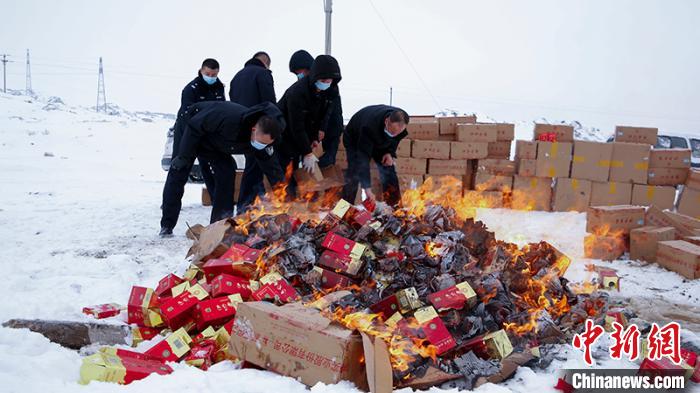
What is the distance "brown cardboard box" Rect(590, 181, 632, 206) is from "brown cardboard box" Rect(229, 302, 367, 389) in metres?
6.57

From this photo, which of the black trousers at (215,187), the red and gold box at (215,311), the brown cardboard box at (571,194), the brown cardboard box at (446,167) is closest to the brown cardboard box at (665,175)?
the brown cardboard box at (571,194)

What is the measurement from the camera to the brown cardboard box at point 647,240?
593 centimetres

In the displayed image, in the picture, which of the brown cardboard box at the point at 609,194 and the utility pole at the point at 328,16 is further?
the utility pole at the point at 328,16

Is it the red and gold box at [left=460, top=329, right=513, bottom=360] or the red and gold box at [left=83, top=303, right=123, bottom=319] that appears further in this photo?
the red and gold box at [left=83, top=303, right=123, bottom=319]

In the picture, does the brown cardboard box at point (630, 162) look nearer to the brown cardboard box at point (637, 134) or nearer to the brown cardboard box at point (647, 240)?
the brown cardboard box at point (637, 134)

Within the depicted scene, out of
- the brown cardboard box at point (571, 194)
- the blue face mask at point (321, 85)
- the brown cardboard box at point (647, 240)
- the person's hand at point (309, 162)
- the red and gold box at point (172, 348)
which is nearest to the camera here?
the red and gold box at point (172, 348)

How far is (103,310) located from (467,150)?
19.5ft

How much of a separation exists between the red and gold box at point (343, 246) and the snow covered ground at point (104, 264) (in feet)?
4.45

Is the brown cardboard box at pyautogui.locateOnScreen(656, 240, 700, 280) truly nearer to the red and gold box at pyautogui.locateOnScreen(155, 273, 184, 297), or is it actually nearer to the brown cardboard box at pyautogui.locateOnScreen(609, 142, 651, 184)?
the brown cardboard box at pyautogui.locateOnScreen(609, 142, 651, 184)

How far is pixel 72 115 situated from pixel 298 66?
22984mm

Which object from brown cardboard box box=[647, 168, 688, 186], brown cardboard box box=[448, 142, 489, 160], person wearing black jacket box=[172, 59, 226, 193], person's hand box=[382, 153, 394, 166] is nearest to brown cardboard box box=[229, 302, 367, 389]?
person's hand box=[382, 153, 394, 166]

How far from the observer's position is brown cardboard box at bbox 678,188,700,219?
7910mm

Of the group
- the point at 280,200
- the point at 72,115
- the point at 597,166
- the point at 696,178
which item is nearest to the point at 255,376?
the point at 280,200

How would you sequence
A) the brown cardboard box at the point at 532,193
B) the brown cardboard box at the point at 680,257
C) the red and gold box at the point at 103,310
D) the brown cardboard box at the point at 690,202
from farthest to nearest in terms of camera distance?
1. the brown cardboard box at the point at 532,193
2. the brown cardboard box at the point at 690,202
3. the brown cardboard box at the point at 680,257
4. the red and gold box at the point at 103,310
